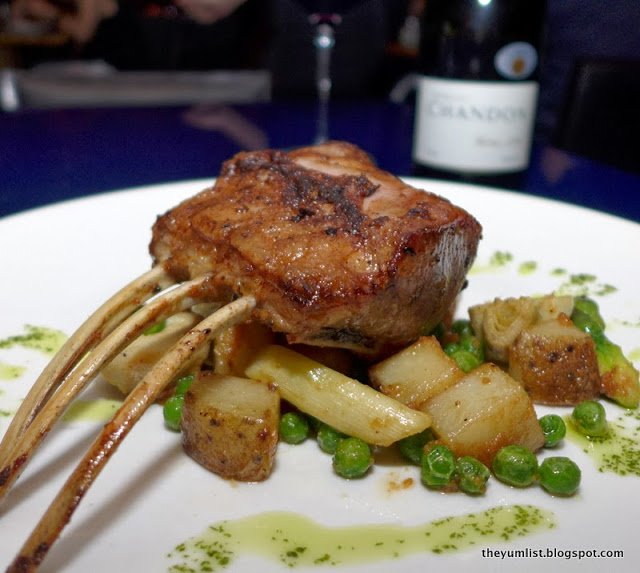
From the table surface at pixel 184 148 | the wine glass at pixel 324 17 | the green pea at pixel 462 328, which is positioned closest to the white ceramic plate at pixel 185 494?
the green pea at pixel 462 328

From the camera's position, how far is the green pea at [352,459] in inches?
74.3

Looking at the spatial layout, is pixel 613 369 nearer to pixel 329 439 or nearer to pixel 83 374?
pixel 329 439

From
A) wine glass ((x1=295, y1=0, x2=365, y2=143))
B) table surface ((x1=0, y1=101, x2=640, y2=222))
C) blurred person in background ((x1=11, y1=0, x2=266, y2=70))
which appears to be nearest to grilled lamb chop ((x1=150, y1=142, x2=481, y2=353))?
table surface ((x1=0, y1=101, x2=640, y2=222))

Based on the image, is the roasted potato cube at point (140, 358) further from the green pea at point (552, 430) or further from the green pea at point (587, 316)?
the green pea at point (587, 316)

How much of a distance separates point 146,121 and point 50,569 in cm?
561

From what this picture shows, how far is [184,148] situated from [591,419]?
4.31 meters

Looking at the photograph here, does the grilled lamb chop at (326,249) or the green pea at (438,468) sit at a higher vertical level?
the grilled lamb chop at (326,249)

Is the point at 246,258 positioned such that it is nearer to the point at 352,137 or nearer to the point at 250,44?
the point at 352,137

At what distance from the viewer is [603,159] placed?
19.8 feet

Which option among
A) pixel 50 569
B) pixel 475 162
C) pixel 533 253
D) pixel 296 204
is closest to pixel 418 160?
pixel 475 162

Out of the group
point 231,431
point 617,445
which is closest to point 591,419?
point 617,445

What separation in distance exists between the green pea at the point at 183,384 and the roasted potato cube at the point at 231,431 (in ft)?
0.77

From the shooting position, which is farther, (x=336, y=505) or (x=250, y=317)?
Answer: (x=250, y=317)

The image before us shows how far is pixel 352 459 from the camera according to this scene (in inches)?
74.2
